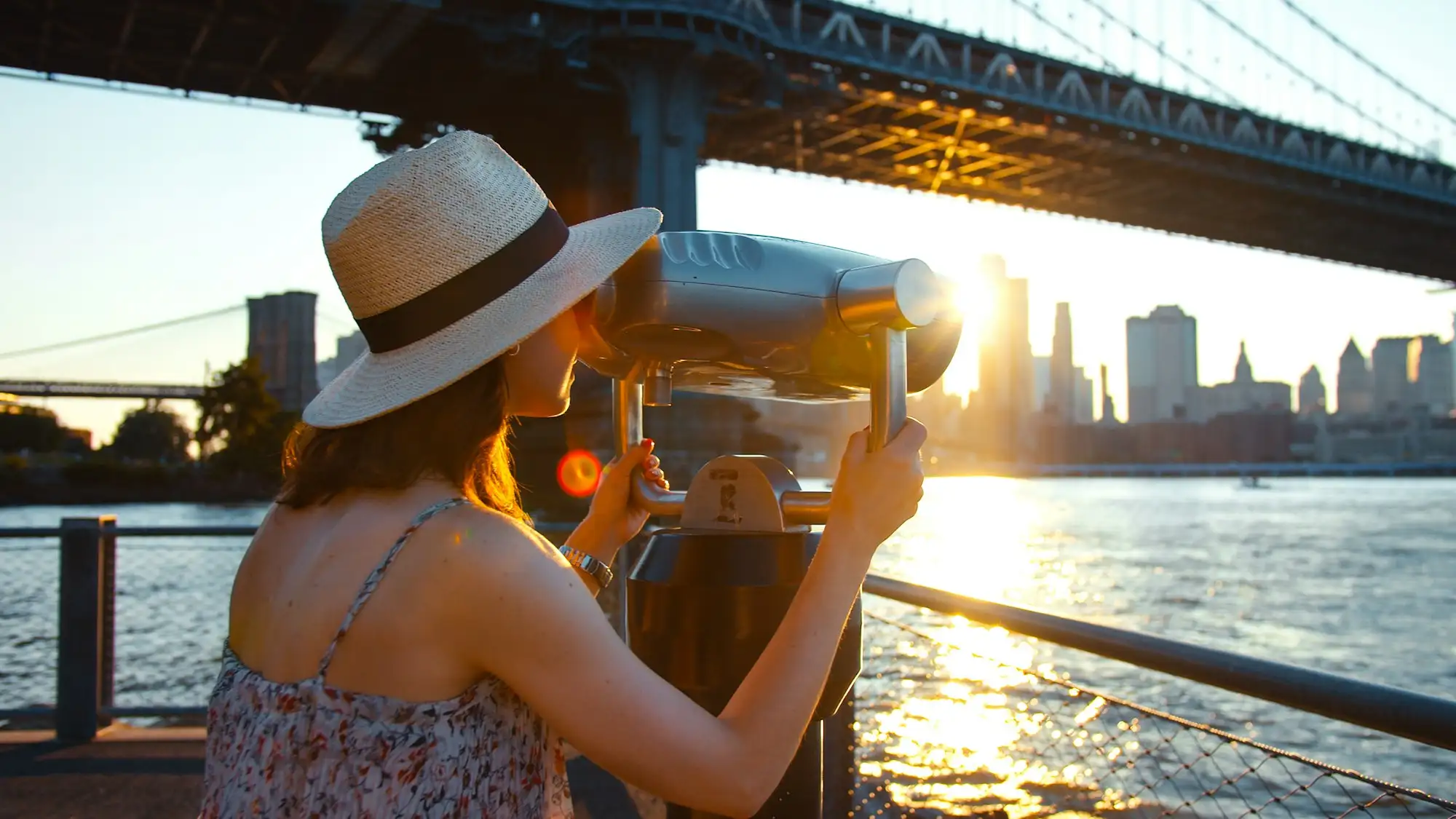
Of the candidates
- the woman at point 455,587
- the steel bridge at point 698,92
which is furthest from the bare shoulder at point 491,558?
the steel bridge at point 698,92

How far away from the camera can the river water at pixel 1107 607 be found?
7.04m

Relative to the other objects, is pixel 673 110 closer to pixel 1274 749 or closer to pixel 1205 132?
pixel 1205 132

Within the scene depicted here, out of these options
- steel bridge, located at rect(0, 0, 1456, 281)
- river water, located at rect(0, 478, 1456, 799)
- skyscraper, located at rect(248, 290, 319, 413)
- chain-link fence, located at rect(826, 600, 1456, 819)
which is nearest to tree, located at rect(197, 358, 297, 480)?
skyscraper, located at rect(248, 290, 319, 413)

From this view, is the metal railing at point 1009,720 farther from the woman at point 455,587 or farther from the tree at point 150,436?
the tree at point 150,436

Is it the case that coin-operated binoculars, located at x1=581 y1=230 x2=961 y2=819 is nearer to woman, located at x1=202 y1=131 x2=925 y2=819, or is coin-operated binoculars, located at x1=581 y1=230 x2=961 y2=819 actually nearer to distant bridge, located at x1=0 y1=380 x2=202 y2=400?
woman, located at x1=202 y1=131 x2=925 y2=819

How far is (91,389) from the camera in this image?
53.9 metres

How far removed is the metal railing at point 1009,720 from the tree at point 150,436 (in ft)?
251

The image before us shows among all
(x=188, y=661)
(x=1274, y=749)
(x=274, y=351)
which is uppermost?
(x=274, y=351)

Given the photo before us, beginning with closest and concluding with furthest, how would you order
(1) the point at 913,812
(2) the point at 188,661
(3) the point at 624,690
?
(3) the point at 624,690 → (1) the point at 913,812 → (2) the point at 188,661

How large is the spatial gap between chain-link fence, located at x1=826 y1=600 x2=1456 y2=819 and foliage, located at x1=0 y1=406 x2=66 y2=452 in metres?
74.2

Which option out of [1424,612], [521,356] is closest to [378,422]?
[521,356]

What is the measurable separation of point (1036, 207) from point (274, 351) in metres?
49.4

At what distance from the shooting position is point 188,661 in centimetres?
829

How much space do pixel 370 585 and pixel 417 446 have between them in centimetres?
13
